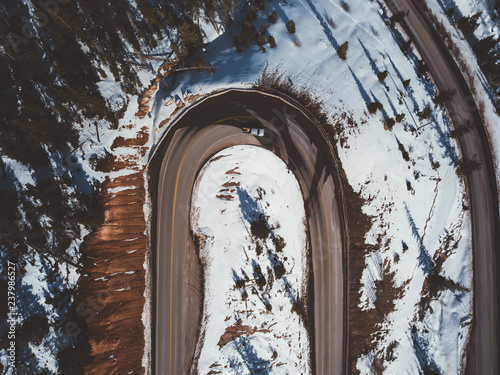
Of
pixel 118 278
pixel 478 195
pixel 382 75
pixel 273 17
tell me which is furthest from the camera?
pixel 478 195

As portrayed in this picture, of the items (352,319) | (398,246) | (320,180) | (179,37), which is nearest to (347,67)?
(320,180)

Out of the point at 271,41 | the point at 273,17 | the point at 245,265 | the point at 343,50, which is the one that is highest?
the point at 273,17

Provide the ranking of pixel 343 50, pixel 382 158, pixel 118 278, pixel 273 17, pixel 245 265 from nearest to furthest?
pixel 118 278, pixel 273 17, pixel 343 50, pixel 245 265, pixel 382 158

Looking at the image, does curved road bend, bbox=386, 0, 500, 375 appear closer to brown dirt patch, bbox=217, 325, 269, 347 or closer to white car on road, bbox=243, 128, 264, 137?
white car on road, bbox=243, 128, 264, 137

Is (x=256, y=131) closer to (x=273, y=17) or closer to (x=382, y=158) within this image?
(x=273, y=17)

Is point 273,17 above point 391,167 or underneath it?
above

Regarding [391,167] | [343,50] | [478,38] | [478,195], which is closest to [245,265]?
[391,167]
